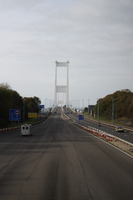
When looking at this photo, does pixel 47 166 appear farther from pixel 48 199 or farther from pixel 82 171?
pixel 48 199

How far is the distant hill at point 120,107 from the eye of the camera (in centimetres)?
10762

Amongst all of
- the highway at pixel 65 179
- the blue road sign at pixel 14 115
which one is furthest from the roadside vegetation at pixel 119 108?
the highway at pixel 65 179

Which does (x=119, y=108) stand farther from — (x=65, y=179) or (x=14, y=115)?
(x=65, y=179)

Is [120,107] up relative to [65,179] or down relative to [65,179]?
up

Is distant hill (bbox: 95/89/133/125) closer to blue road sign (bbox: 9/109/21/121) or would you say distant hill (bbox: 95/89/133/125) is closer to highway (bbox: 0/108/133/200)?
blue road sign (bbox: 9/109/21/121)

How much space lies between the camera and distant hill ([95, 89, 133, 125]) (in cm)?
10762

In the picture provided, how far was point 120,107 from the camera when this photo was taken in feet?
391

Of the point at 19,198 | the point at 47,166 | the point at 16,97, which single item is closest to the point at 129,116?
the point at 16,97

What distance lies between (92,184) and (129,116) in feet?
315

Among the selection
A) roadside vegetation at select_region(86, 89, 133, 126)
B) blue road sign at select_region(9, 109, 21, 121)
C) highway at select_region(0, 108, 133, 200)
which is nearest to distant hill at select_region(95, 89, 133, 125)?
roadside vegetation at select_region(86, 89, 133, 126)

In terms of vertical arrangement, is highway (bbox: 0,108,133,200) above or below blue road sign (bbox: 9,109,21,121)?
below

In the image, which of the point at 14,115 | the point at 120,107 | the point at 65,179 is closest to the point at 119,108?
the point at 120,107

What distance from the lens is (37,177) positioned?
47.3 feet

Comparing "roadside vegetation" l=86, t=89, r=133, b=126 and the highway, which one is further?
"roadside vegetation" l=86, t=89, r=133, b=126
